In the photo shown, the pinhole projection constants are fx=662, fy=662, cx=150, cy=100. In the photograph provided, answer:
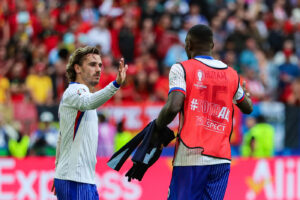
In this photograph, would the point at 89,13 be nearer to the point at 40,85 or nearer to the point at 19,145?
the point at 40,85

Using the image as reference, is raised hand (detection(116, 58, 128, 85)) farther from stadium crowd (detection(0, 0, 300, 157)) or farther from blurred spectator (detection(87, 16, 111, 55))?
blurred spectator (detection(87, 16, 111, 55))

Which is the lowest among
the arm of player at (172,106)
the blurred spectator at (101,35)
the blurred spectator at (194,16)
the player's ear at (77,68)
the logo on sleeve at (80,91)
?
the arm of player at (172,106)

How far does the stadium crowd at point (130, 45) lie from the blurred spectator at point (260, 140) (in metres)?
1.03

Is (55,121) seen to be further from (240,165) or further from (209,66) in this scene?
(209,66)

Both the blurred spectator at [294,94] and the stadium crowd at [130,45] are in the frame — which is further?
the blurred spectator at [294,94]

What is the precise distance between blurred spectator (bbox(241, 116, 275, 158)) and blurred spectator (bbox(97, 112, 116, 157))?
3041 millimetres

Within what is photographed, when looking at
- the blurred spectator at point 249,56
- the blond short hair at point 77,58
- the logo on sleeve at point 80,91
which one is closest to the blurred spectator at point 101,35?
the blurred spectator at point 249,56

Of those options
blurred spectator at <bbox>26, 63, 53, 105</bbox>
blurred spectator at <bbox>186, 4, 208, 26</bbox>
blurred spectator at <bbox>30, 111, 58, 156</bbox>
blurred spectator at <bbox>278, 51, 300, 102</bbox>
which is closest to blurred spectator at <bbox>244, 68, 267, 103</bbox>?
blurred spectator at <bbox>278, 51, 300, 102</bbox>

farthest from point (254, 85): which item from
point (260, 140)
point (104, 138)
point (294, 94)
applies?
point (104, 138)

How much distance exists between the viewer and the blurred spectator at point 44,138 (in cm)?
1357

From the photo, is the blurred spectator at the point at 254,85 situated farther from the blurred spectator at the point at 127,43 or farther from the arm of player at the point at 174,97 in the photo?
the arm of player at the point at 174,97

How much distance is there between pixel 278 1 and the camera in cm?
2172

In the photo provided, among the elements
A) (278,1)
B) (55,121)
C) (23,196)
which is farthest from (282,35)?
A: (23,196)

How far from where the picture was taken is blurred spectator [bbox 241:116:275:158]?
49.1 ft
